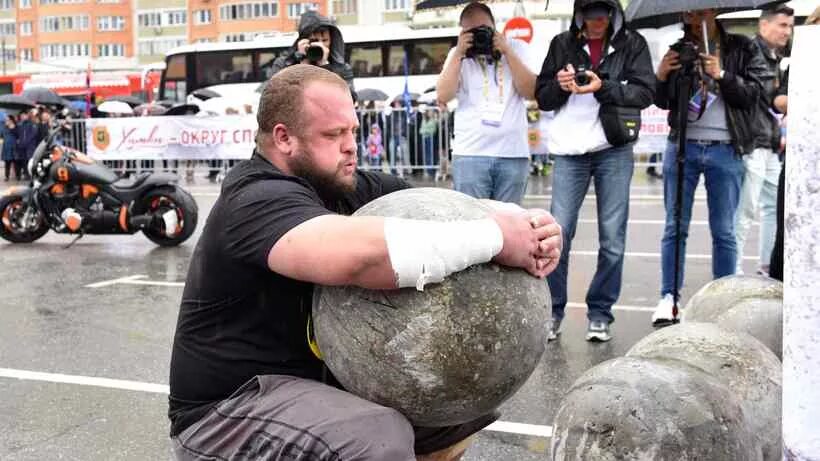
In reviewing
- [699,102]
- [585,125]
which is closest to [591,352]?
[585,125]

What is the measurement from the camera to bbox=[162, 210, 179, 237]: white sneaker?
11227 millimetres

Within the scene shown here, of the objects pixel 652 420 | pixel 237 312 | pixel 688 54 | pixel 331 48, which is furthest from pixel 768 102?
pixel 237 312

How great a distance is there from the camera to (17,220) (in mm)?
11859

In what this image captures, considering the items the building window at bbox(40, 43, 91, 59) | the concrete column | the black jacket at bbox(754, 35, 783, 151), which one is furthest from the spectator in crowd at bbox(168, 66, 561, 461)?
the building window at bbox(40, 43, 91, 59)

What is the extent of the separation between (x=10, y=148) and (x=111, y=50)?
92.1 metres

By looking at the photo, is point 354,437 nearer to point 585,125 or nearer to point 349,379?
point 349,379

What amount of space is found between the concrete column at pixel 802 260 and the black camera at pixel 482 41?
4.04 metres

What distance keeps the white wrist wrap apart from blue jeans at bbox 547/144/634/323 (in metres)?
3.51

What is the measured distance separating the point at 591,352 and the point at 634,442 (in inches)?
112

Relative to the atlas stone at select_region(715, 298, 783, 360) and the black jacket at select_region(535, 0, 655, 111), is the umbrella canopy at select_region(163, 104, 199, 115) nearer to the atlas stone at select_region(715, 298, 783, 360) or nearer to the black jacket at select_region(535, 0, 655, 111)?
the black jacket at select_region(535, 0, 655, 111)

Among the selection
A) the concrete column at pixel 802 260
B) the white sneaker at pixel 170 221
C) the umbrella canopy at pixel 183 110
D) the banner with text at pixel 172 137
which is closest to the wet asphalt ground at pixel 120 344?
the white sneaker at pixel 170 221

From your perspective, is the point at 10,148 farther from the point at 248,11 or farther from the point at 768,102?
the point at 248,11

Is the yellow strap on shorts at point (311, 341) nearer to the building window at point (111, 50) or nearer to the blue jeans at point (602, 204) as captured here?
the blue jeans at point (602, 204)

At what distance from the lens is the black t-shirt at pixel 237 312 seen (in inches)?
116
